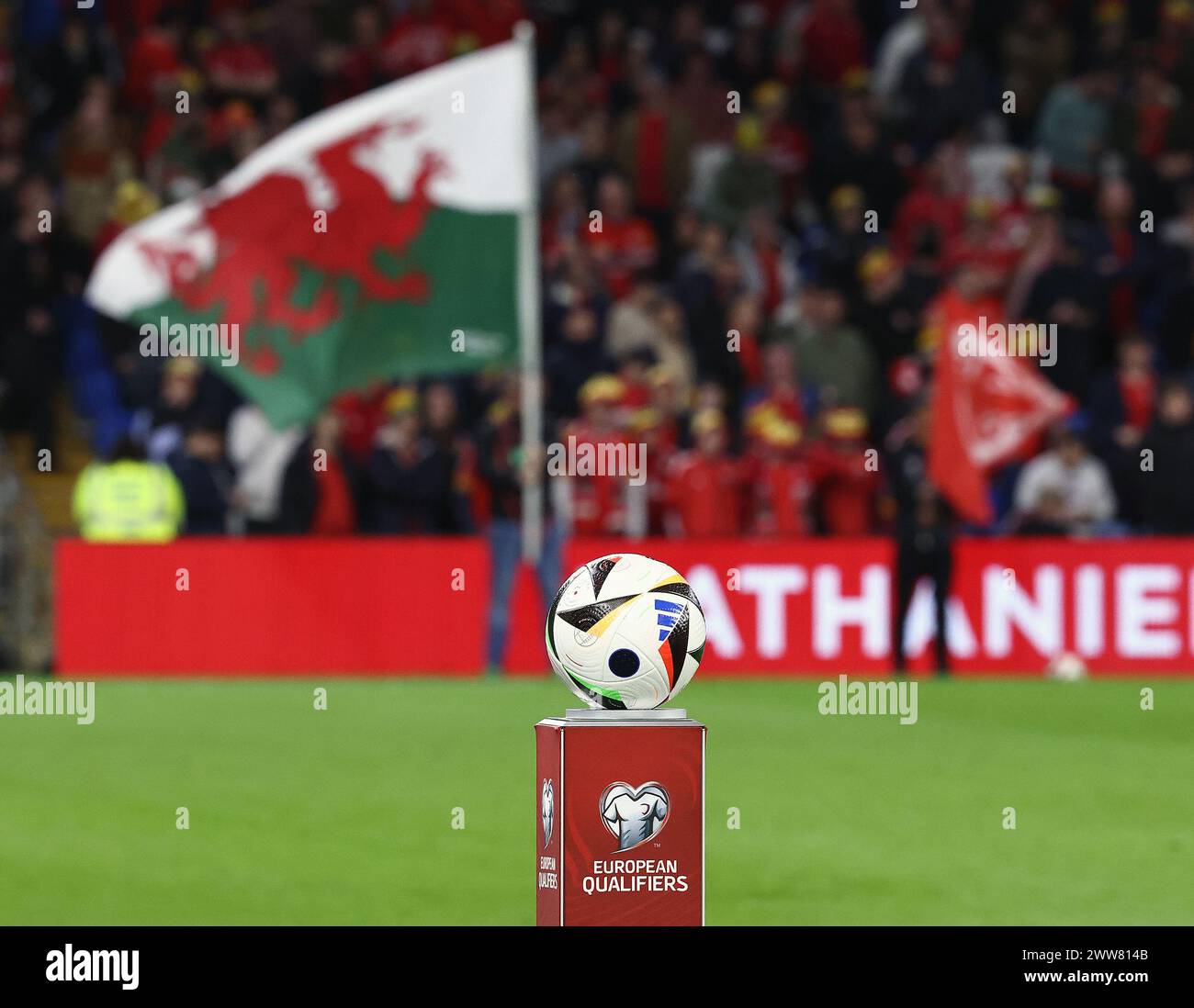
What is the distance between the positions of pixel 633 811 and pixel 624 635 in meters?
0.54

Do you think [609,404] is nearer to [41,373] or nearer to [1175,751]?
[41,373]

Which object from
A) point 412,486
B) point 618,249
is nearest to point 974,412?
point 412,486

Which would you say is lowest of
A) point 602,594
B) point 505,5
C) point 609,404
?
point 602,594

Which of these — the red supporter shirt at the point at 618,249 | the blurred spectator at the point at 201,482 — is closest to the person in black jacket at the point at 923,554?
the red supporter shirt at the point at 618,249

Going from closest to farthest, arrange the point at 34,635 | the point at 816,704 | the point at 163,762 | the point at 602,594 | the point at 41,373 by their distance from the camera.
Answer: the point at 602,594 < the point at 163,762 < the point at 816,704 < the point at 34,635 < the point at 41,373

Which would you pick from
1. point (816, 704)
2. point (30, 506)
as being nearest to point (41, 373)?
point (30, 506)

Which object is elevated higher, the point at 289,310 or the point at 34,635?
the point at 289,310

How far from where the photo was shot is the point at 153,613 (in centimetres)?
1995

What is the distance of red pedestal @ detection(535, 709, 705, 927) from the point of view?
7270 millimetres

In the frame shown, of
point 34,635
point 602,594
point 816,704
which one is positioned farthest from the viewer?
point 34,635

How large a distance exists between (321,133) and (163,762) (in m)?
7.17

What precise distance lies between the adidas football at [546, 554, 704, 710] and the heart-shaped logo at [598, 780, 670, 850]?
365 millimetres

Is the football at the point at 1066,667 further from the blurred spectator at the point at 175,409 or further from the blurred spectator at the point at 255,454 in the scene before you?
the blurred spectator at the point at 175,409

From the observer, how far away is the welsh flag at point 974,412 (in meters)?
20.7
